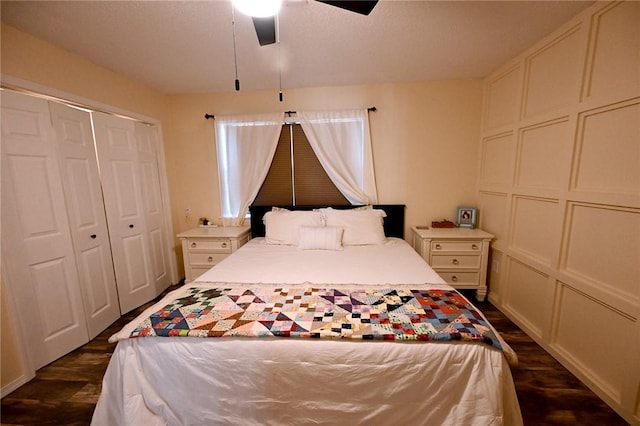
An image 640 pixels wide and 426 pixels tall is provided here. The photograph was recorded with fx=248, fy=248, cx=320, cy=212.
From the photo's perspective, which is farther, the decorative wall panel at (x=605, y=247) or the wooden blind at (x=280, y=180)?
the wooden blind at (x=280, y=180)

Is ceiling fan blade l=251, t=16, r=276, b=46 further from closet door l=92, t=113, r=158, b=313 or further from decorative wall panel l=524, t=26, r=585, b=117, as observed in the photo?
decorative wall panel l=524, t=26, r=585, b=117

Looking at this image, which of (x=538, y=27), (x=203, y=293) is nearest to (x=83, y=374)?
(x=203, y=293)

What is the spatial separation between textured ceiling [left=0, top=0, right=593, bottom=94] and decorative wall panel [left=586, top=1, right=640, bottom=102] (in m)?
0.21

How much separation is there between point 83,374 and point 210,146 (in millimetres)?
2386

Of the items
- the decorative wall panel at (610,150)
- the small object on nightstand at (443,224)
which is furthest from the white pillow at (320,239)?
the decorative wall panel at (610,150)

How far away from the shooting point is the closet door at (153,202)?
269 cm

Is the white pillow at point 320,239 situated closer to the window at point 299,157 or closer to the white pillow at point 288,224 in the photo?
the white pillow at point 288,224

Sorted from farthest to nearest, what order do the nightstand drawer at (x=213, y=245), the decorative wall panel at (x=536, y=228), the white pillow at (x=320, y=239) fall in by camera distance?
1. the nightstand drawer at (x=213, y=245)
2. the white pillow at (x=320, y=239)
3. the decorative wall panel at (x=536, y=228)

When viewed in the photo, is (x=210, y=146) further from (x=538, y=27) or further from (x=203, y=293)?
(x=538, y=27)

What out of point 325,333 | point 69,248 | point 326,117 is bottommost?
point 325,333

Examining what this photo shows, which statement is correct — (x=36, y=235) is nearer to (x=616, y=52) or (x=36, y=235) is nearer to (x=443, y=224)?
(x=443, y=224)

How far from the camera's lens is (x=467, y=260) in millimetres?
2582

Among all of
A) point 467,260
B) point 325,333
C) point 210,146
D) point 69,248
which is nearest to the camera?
point 325,333

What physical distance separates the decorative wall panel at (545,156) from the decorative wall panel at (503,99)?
0.29m
